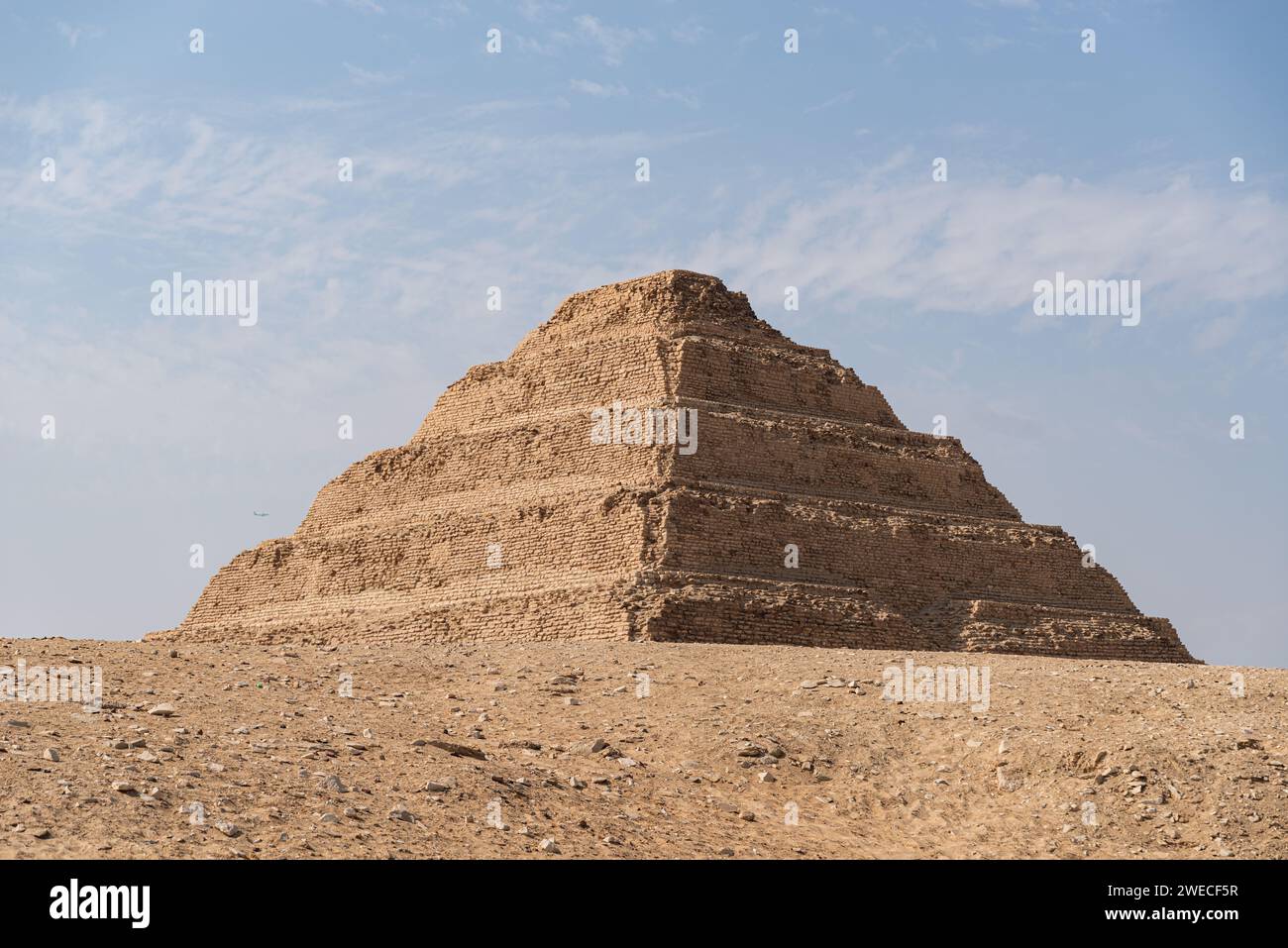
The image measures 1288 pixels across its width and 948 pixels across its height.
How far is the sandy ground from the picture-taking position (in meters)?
15.8

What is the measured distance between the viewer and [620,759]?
70.0ft

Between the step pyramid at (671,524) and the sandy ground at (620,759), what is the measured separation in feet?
17.1

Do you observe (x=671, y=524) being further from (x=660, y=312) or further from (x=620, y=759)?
(x=620, y=759)

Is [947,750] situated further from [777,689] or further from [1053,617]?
[1053,617]

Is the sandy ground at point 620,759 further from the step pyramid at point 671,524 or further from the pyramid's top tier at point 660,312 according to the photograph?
the pyramid's top tier at point 660,312

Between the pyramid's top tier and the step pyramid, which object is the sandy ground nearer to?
the step pyramid

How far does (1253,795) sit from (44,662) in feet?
52.7

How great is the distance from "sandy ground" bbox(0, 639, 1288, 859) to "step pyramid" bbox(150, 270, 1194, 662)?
522 centimetres

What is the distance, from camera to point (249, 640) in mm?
41281

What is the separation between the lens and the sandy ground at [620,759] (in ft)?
51.7

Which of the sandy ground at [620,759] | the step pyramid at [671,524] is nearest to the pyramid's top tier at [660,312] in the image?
the step pyramid at [671,524]

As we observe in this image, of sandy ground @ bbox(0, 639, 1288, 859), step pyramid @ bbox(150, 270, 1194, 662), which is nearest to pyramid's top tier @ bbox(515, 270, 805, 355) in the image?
step pyramid @ bbox(150, 270, 1194, 662)
